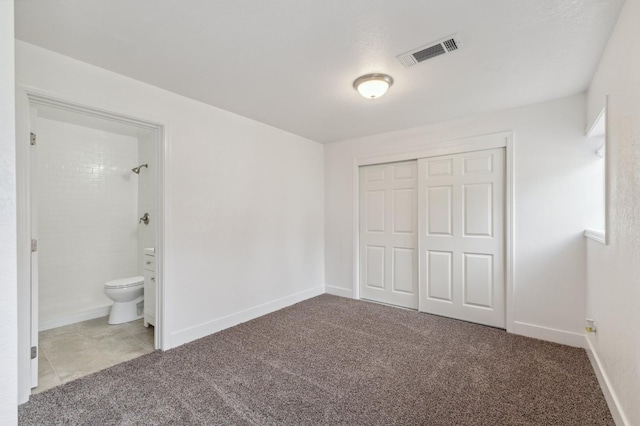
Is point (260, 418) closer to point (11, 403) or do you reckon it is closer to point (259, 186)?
point (11, 403)

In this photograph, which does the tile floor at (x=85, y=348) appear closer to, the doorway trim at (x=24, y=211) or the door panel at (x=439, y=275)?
the doorway trim at (x=24, y=211)

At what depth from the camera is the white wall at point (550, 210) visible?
104 inches

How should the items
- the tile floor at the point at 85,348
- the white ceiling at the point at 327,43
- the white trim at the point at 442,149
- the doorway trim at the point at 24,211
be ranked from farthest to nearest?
the white trim at the point at 442,149
the tile floor at the point at 85,348
the doorway trim at the point at 24,211
the white ceiling at the point at 327,43

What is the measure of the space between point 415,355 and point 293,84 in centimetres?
254

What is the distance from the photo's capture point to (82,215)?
11.7ft

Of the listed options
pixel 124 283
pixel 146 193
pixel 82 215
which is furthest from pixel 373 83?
pixel 82 215

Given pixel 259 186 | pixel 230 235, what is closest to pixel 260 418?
pixel 230 235

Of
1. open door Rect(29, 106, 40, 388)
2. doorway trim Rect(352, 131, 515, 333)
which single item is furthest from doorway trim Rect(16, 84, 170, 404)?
doorway trim Rect(352, 131, 515, 333)

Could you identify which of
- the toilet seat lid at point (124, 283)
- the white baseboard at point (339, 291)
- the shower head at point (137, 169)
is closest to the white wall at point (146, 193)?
the shower head at point (137, 169)

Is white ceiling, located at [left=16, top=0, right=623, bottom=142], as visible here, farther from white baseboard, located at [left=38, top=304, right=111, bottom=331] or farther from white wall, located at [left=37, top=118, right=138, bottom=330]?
white baseboard, located at [left=38, top=304, right=111, bottom=331]

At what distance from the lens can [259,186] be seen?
11.4ft

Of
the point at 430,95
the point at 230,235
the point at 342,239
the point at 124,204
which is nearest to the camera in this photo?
the point at 430,95

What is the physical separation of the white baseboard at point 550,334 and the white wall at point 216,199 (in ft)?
8.30

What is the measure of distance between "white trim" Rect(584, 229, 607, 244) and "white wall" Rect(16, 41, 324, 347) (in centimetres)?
302
